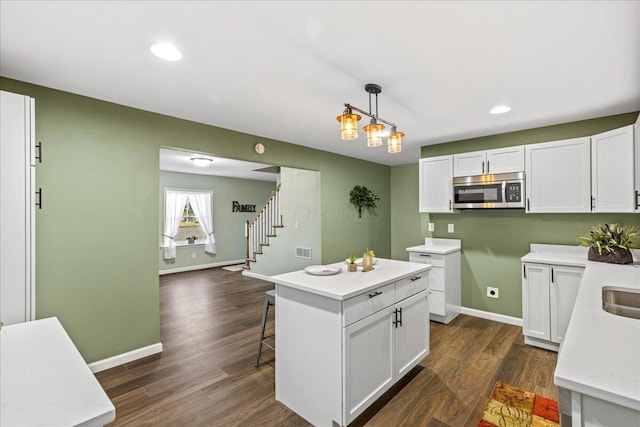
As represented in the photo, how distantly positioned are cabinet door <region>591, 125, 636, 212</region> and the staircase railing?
4.87 meters

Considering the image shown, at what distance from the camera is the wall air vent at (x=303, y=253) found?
5.48 m

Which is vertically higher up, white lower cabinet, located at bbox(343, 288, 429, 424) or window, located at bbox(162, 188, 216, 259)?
window, located at bbox(162, 188, 216, 259)

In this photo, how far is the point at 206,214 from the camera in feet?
25.9

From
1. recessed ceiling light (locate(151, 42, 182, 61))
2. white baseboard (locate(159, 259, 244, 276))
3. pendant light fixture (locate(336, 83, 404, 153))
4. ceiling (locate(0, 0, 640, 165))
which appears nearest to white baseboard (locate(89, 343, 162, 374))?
ceiling (locate(0, 0, 640, 165))

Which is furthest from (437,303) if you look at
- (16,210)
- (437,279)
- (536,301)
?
(16,210)

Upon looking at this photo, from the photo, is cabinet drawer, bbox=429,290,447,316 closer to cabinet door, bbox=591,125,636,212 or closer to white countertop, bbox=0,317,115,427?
cabinet door, bbox=591,125,636,212

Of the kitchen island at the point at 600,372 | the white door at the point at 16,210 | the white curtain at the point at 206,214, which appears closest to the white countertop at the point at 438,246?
the kitchen island at the point at 600,372

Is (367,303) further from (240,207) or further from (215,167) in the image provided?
(240,207)

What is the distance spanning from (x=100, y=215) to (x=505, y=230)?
14.5 feet

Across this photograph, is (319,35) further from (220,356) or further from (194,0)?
(220,356)

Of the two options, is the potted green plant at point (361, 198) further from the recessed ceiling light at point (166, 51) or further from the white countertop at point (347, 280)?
the recessed ceiling light at point (166, 51)

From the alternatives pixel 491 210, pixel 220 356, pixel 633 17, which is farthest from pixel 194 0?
pixel 491 210

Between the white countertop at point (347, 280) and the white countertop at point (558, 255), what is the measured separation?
1397 millimetres

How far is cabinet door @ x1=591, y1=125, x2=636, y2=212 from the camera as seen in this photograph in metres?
2.69
